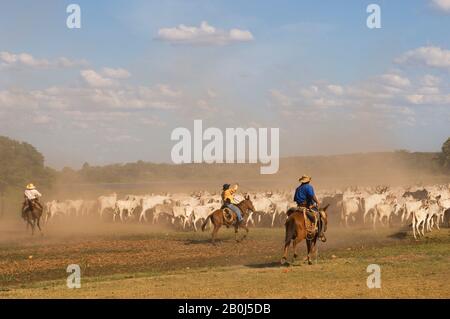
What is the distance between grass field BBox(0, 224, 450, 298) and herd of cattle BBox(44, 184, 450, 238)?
219 centimetres

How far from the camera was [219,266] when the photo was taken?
80.0ft

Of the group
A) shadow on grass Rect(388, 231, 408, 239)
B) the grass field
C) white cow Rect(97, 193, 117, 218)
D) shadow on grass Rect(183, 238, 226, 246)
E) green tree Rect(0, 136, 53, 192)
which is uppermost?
green tree Rect(0, 136, 53, 192)

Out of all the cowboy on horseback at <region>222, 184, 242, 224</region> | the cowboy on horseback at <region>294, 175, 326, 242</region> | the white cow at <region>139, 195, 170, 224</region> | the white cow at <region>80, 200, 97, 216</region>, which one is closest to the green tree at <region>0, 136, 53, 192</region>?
the white cow at <region>80, 200, 97, 216</region>

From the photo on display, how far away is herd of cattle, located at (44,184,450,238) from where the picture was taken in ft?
114

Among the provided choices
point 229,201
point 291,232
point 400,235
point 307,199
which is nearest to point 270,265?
point 291,232

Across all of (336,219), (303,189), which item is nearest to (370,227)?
(336,219)

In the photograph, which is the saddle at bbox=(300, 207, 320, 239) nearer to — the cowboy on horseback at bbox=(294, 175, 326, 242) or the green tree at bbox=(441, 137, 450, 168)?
the cowboy on horseback at bbox=(294, 175, 326, 242)

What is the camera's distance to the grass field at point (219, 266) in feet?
58.1

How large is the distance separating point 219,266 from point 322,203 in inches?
770

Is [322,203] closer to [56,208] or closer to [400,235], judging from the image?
[400,235]

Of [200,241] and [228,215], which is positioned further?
[200,241]

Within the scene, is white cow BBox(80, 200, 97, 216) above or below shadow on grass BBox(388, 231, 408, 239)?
above
